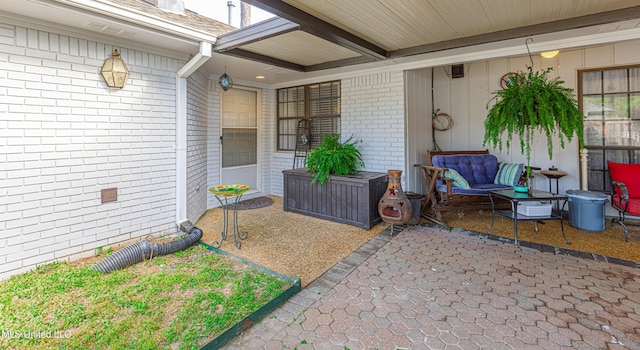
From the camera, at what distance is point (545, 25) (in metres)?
3.37

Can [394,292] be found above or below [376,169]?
below

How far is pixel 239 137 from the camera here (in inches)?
244

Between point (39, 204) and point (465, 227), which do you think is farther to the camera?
point (465, 227)

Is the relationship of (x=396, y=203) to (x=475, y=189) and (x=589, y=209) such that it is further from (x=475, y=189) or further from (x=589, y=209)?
(x=589, y=209)

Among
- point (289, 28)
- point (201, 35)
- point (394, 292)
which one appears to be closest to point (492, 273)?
point (394, 292)

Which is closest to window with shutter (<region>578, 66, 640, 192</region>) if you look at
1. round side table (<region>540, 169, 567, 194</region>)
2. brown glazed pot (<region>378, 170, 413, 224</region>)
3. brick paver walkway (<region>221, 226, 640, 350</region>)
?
round side table (<region>540, 169, 567, 194</region>)

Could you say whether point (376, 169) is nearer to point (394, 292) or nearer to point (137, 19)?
point (394, 292)

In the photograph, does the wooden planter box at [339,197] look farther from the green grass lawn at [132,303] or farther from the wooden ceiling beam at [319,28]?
the green grass lawn at [132,303]

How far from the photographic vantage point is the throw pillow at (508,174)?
4.62m

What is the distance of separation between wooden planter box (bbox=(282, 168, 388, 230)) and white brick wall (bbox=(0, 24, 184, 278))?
1.96 meters

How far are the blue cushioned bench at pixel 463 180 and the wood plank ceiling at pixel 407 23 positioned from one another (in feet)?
6.02

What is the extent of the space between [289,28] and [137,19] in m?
1.46

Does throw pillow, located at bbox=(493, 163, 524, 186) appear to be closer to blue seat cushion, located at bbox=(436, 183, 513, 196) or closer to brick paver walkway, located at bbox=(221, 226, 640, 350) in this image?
blue seat cushion, located at bbox=(436, 183, 513, 196)

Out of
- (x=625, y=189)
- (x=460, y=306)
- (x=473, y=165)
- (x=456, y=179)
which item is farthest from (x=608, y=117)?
(x=460, y=306)
